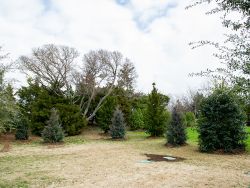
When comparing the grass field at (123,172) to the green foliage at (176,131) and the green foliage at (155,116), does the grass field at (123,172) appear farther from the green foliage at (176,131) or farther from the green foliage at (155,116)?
the green foliage at (155,116)

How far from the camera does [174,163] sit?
31.1 ft

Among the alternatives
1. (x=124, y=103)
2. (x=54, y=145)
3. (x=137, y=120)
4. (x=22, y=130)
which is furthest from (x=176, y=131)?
(x=124, y=103)

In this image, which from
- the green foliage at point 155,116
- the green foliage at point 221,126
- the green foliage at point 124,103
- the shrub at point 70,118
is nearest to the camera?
the green foliage at point 221,126

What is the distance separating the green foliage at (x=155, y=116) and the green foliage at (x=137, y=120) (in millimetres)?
6923

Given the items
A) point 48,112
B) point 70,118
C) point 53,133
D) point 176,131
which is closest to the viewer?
point 176,131

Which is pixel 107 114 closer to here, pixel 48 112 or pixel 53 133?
pixel 48 112

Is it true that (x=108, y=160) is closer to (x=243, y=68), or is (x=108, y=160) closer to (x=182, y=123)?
(x=182, y=123)

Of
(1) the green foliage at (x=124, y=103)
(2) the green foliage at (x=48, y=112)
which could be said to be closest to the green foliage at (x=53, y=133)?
(2) the green foliage at (x=48, y=112)

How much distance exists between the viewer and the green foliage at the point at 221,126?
40.3 ft

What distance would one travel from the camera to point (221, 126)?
12.5 m

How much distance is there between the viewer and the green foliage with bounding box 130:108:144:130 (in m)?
26.6

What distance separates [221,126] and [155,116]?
698cm

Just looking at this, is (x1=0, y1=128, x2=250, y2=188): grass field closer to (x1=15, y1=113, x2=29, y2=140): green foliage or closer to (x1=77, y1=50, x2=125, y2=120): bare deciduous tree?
(x1=15, y1=113, x2=29, y2=140): green foliage

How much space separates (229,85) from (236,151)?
9613 mm
